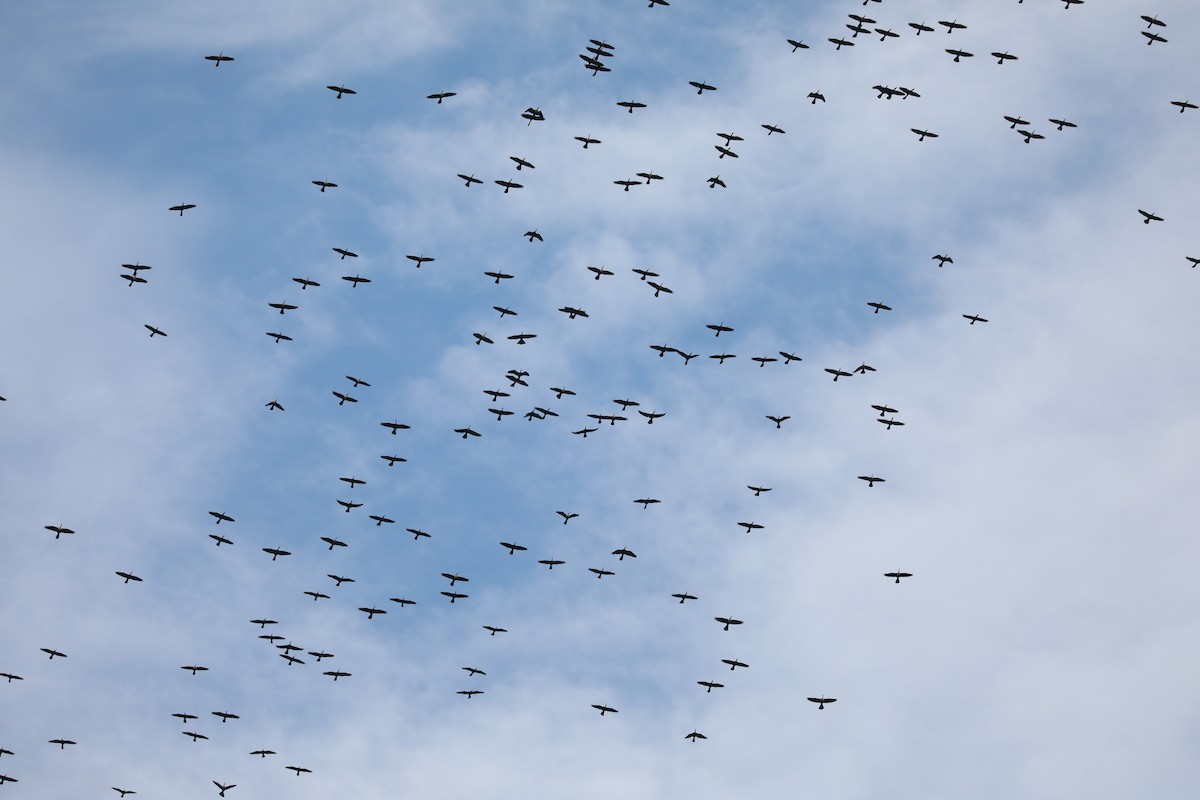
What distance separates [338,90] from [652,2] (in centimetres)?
3820

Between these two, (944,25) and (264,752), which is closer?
(944,25)

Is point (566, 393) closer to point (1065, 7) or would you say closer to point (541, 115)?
point (541, 115)

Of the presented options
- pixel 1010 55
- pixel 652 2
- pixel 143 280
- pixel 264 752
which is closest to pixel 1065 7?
pixel 1010 55

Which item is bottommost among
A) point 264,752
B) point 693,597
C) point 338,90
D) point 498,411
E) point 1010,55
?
point 264,752

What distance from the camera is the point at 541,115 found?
179 meters

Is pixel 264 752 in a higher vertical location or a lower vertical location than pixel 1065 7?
lower

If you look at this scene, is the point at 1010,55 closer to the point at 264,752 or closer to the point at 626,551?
the point at 626,551

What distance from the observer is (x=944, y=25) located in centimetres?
18225

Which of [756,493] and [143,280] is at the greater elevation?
[143,280]

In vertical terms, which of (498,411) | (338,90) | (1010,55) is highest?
(1010,55)

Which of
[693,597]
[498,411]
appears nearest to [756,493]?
[693,597]

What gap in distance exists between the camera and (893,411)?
182 m

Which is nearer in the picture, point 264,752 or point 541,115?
point 541,115

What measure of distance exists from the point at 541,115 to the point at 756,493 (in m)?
52.4
